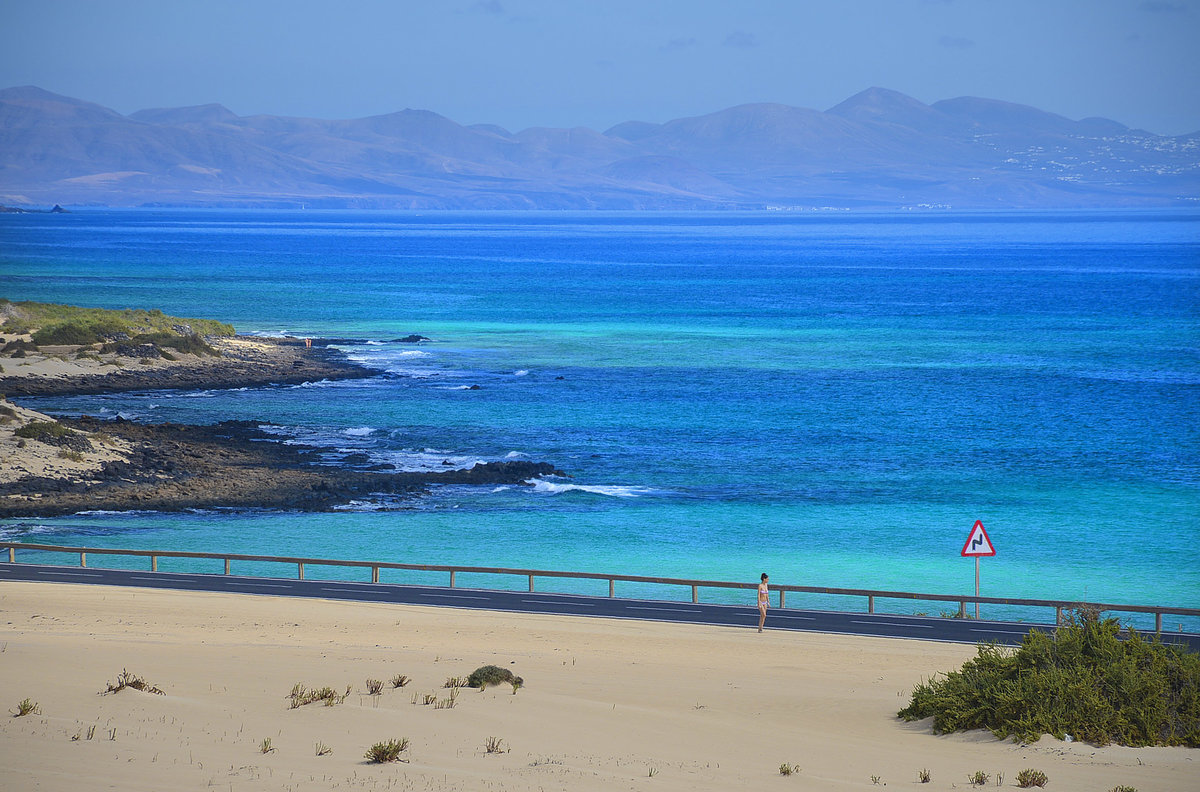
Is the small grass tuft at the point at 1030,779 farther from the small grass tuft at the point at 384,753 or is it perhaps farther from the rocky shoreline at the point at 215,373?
the rocky shoreline at the point at 215,373

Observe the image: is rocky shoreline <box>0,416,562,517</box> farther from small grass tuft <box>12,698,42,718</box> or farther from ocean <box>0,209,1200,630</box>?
small grass tuft <box>12,698,42,718</box>

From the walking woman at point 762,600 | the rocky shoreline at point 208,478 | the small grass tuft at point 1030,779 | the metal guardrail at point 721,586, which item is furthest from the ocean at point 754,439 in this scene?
the small grass tuft at point 1030,779

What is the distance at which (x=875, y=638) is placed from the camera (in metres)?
24.1

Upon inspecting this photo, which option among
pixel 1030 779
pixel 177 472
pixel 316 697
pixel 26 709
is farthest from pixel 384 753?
pixel 177 472

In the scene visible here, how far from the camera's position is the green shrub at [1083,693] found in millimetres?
15125

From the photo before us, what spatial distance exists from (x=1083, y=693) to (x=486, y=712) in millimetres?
7725

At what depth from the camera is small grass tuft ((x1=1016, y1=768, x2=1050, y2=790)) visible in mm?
13367

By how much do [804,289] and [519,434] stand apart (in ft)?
327

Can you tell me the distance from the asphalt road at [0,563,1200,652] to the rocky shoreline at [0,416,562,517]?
1133 cm

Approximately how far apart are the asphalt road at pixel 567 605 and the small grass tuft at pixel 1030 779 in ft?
34.4

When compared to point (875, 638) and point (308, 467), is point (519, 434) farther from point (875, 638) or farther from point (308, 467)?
point (875, 638)

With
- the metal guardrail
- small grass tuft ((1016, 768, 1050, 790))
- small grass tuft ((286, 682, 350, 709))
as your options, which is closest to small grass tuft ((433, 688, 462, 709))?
small grass tuft ((286, 682, 350, 709))

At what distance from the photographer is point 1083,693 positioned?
50.2 feet

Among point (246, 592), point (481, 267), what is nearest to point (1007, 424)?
point (246, 592)
